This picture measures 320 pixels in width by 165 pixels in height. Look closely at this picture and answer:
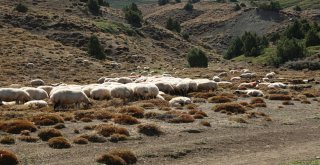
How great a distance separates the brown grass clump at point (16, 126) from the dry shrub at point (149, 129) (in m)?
6.97

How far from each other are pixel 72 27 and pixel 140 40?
76.4 ft

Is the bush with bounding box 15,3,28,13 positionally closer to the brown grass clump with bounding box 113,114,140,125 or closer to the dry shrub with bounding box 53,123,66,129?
the brown grass clump with bounding box 113,114,140,125

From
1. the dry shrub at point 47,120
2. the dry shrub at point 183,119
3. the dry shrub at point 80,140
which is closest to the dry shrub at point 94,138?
the dry shrub at point 80,140

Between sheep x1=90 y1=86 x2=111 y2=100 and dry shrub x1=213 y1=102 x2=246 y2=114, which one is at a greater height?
sheep x1=90 y1=86 x2=111 y2=100

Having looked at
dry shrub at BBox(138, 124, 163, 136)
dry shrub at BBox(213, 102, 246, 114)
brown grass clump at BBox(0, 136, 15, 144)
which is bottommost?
dry shrub at BBox(213, 102, 246, 114)

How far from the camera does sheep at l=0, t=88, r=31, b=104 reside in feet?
135

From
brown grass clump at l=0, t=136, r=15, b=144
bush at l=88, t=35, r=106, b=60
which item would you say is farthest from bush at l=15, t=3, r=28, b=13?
brown grass clump at l=0, t=136, r=15, b=144

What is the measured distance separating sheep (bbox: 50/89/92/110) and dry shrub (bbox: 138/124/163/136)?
36.4ft

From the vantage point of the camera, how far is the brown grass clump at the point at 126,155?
896 inches

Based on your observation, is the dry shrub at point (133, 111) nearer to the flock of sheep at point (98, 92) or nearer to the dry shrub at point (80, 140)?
the flock of sheep at point (98, 92)

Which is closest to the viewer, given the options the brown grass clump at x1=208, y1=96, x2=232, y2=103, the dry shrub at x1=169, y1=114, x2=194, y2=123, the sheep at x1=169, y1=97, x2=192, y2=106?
the dry shrub at x1=169, y1=114, x2=194, y2=123

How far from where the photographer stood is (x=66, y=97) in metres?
38.6

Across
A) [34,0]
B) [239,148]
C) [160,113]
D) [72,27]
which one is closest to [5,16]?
[72,27]

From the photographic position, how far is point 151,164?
2267cm
